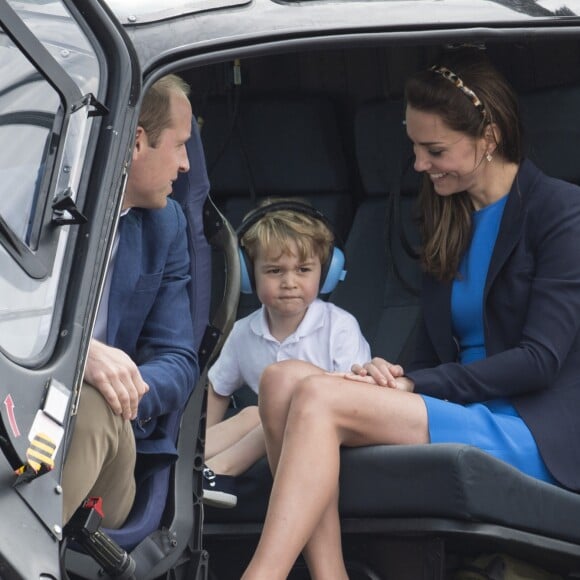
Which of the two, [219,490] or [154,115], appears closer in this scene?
[154,115]

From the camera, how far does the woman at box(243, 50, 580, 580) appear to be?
116 inches

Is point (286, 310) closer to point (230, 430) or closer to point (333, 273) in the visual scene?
point (333, 273)

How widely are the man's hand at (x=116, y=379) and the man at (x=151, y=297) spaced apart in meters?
0.10

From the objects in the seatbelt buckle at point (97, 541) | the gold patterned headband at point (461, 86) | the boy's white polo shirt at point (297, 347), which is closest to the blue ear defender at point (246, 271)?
the boy's white polo shirt at point (297, 347)

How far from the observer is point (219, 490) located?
3176 millimetres

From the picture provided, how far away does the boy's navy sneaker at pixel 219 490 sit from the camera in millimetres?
3051

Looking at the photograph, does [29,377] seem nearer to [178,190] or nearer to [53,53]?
[53,53]

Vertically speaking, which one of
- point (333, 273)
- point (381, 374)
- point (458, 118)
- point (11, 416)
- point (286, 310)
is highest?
point (458, 118)

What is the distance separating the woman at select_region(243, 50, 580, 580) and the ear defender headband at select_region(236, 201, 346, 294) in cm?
44

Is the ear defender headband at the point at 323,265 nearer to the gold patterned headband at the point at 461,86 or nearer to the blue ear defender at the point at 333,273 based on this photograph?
the blue ear defender at the point at 333,273

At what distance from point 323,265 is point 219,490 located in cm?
88

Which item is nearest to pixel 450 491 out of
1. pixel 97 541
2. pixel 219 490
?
pixel 219 490

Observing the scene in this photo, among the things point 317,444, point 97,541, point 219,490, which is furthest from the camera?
point 219,490

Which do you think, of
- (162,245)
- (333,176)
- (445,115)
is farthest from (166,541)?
(333,176)
